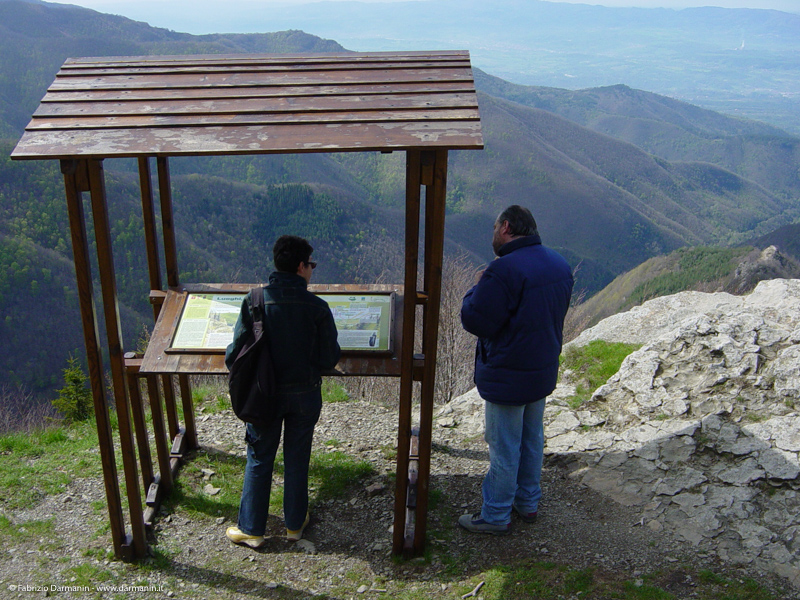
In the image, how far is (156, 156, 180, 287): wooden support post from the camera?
14.9ft

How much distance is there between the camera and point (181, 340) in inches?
166

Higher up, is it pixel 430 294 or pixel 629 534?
pixel 430 294

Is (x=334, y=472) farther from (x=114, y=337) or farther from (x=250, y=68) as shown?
(x=250, y=68)

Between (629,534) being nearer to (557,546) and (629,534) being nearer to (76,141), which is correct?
(557,546)

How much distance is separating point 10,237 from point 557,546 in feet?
156

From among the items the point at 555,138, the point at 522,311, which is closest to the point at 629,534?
the point at 522,311

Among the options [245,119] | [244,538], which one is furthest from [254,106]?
[244,538]

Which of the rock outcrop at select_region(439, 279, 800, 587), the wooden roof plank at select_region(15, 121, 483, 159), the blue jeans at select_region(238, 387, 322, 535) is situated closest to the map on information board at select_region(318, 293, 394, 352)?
the blue jeans at select_region(238, 387, 322, 535)

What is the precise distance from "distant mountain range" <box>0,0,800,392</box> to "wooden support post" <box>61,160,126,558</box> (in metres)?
37.3

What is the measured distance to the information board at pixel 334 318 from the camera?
4.13 metres

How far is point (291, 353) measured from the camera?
12.0ft

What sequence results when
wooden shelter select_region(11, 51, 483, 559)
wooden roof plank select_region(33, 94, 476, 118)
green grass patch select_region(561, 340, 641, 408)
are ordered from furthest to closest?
green grass patch select_region(561, 340, 641, 408) < wooden roof plank select_region(33, 94, 476, 118) < wooden shelter select_region(11, 51, 483, 559)

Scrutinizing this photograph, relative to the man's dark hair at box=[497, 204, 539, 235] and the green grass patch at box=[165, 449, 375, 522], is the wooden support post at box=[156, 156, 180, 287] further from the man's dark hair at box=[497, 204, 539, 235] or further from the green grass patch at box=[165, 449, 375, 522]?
the man's dark hair at box=[497, 204, 539, 235]

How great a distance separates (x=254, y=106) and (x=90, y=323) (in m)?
1.60
